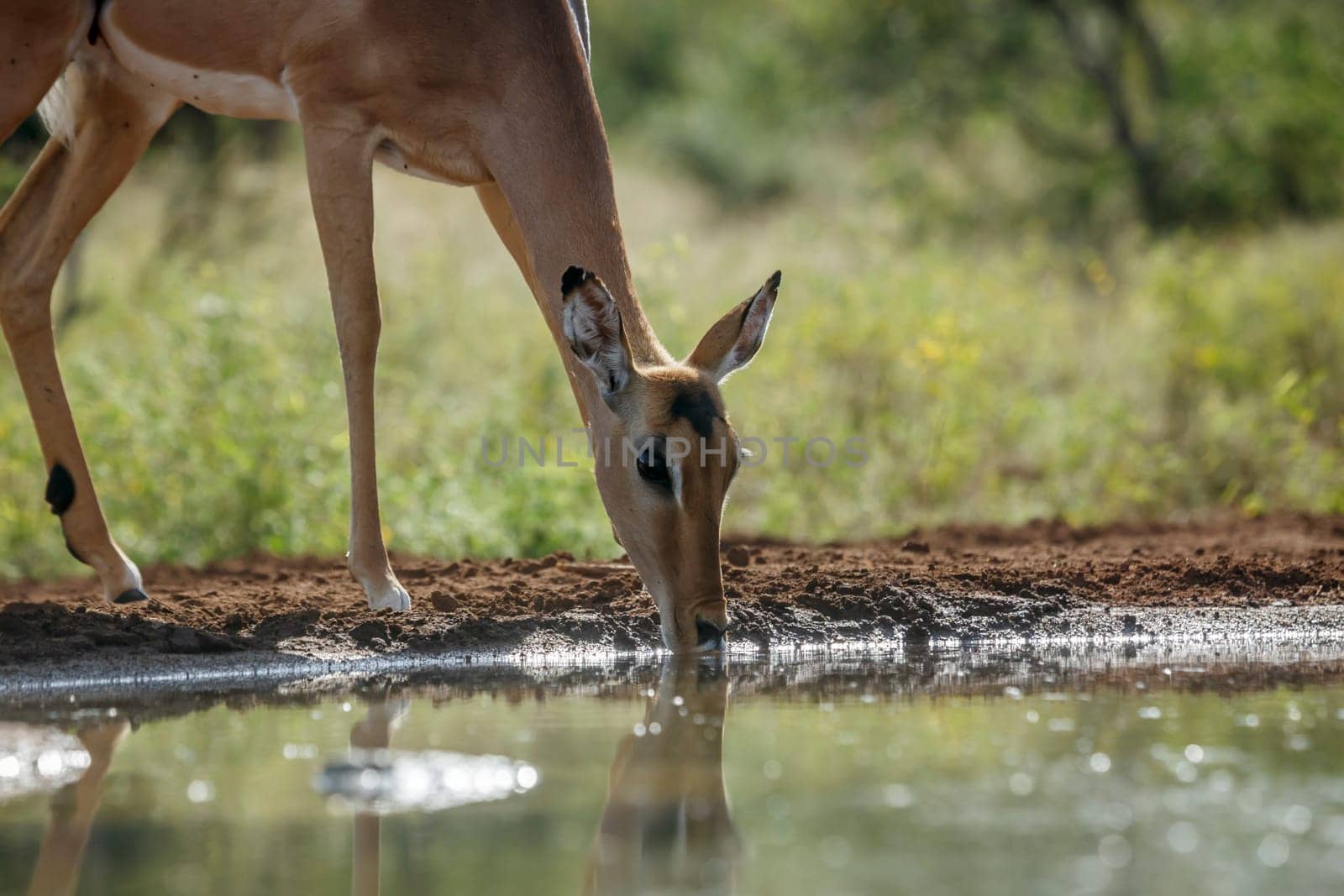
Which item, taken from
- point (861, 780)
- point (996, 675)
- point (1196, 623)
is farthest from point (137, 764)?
point (1196, 623)

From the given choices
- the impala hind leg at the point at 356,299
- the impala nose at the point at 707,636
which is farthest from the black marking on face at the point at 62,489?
the impala nose at the point at 707,636

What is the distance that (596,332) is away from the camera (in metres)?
6.27

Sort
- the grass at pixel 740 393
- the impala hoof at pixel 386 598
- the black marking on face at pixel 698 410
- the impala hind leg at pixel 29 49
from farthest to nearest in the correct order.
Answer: the grass at pixel 740 393
the impala hind leg at pixel 29 49
the impala hoof at pixel 386 598
the black marking on face at pixel 698 410

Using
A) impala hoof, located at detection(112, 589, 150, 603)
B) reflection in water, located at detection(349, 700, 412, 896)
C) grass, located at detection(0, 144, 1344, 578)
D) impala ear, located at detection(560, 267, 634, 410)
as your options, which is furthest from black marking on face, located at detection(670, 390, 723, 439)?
grass, located at detection(0, 144, 1344, 578)

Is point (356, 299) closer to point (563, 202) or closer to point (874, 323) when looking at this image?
point (563, 202)

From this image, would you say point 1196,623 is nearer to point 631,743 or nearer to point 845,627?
point 845,627

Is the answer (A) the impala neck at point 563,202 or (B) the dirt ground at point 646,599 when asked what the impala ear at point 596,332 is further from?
(B) the dirt ground at point 646,599

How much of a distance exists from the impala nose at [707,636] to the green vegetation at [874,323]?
3882 mm

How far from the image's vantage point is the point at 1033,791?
4289 millimetres

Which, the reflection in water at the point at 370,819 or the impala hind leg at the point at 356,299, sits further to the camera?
the impala hind leg at the point at 356,299

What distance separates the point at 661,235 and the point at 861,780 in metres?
17.0

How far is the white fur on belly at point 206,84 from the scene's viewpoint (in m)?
7.49

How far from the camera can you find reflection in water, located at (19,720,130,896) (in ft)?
12.2

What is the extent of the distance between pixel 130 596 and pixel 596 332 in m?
2.72
